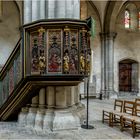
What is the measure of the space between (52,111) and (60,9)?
2.66 m

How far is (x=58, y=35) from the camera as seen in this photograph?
5910mm

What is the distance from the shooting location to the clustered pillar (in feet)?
22.2

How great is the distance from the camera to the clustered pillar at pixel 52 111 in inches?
266

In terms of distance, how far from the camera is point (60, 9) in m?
6.71

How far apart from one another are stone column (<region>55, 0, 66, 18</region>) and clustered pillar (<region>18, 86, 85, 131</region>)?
1894 millimetres

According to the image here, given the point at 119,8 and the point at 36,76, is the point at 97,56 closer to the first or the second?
the point at 119,8

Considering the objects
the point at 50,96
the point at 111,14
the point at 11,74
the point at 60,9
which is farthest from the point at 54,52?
the point at 111,14

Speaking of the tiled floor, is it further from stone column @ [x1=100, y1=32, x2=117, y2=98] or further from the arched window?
the arched window

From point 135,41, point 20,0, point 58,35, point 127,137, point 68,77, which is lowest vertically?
point 127,137

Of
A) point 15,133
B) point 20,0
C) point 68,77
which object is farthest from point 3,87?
point 20,0

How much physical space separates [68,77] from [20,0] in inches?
420

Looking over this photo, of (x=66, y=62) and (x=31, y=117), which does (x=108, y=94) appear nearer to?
(x=31, y=117)

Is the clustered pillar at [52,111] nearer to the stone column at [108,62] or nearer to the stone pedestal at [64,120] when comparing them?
Result: the stone pedestal at [64,120]

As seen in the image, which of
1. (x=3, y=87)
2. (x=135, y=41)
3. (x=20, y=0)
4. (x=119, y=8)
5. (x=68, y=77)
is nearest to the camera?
(x=68, y=77)
